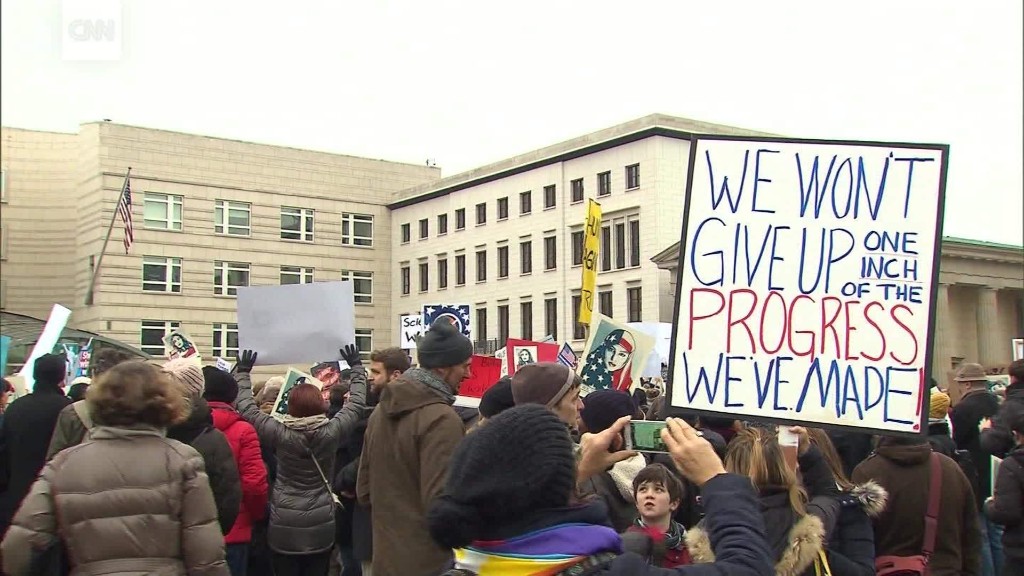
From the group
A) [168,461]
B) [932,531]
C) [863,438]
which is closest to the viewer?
[168,461]

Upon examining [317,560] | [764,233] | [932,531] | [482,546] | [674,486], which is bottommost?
[317,560]

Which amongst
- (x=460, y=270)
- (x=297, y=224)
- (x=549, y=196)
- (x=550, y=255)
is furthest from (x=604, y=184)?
(x=297, y=224)

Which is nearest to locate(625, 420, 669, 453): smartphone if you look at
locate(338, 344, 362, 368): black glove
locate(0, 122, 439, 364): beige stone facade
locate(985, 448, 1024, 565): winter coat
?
locate(985, 448, 1024, 565): winter coat

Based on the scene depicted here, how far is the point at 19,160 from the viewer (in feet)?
183

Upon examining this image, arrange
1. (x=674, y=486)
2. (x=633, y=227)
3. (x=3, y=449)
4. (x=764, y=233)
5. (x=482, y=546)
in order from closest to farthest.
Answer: (x=482, y=546), (x=764, y=233), (x=674, y=486), (x=3, y=449), (x=633, y=227)

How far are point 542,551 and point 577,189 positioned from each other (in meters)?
50.9

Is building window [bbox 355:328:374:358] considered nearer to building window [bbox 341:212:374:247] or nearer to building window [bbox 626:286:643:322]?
building window [bbox 341:212:374:247]

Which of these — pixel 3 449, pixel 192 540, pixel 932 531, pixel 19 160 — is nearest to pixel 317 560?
pixel 3 449

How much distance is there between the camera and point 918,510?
19.2ft

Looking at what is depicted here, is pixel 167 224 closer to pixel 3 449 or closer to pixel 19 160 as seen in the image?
pixel 19 160

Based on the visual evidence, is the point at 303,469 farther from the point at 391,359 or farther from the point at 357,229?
the point at 357,229

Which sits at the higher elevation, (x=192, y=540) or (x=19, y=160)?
(x=19, y=160)

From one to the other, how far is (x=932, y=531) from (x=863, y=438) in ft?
7.60

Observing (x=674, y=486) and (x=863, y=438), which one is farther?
(x=863, y=438)
